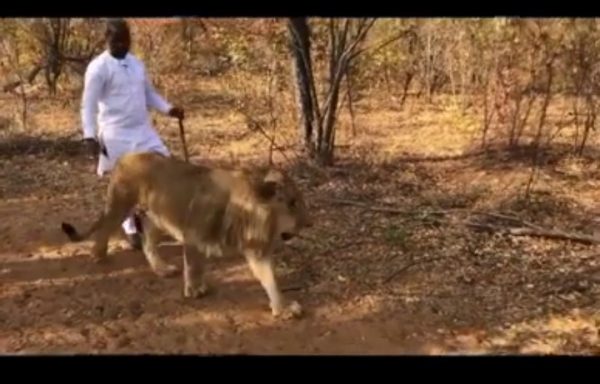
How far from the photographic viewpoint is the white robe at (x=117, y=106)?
5.56 meters

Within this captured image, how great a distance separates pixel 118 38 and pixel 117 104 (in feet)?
1.54

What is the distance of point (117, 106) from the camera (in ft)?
18.8

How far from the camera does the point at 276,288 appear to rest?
16.5 feet

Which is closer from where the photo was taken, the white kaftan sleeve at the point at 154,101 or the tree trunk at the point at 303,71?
the white kaftan sleeve at the point at 154,101

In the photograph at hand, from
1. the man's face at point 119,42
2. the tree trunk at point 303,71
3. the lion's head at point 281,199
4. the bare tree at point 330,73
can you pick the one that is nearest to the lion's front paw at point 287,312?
the lion's head at point 281,199

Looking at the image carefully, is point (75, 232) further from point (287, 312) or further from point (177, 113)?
point (287, 312)

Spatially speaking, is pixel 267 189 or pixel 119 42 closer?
pixel 267 189

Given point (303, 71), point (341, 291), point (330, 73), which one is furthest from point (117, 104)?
point (330, 73)

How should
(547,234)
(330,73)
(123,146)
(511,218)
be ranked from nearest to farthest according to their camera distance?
(123,146)
(547,234)
(511,218)
(330,73)

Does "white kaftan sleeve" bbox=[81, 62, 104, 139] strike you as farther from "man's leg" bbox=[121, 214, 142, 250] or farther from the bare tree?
the bare tree

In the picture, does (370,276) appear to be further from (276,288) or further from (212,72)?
(212,72)

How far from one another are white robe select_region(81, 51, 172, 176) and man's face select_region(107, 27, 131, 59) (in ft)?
0.14

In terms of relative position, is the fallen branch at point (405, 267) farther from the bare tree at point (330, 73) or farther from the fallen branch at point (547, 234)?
the bare tree at point (330, 73)

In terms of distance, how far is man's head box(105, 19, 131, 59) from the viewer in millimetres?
5527
